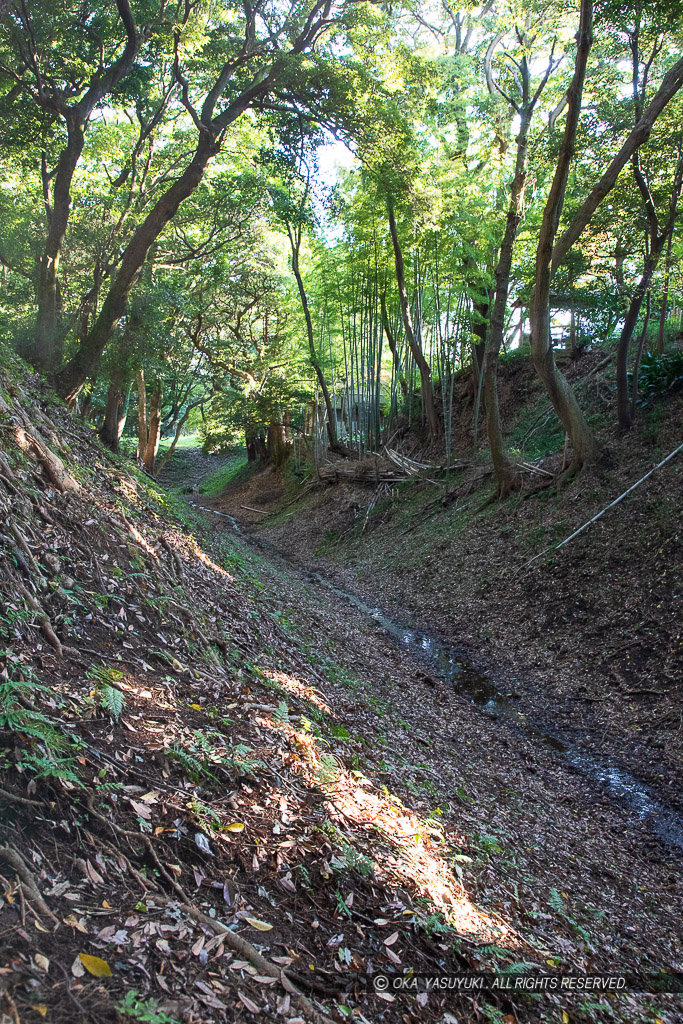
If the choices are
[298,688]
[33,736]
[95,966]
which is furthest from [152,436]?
[95,966]

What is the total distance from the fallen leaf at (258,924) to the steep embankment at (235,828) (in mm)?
12

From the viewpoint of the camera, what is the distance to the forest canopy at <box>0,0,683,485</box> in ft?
31.2

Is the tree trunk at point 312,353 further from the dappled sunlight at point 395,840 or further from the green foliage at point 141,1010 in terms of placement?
the green foliage at point 141,1010

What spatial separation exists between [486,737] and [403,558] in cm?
664

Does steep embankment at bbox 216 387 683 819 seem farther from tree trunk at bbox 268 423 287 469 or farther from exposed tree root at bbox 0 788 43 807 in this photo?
tree trunk at bbox 268 423 287 469

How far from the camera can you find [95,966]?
2.18 m

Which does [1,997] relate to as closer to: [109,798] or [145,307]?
[109,798]

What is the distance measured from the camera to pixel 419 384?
19688 millimetres

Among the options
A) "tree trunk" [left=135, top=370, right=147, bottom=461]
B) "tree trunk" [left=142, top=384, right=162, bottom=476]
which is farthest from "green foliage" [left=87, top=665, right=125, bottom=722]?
"tree trunk" [left=142, top=384, right=162, bottom=476]

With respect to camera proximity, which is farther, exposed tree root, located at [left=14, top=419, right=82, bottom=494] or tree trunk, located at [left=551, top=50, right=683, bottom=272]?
tree trunk, located at [left=551, top=50, right=683, bottom=272]

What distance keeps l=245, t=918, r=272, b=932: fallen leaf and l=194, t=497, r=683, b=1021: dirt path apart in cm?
148

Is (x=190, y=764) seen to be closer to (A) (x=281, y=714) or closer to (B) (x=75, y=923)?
(B) (x=75, y=923)

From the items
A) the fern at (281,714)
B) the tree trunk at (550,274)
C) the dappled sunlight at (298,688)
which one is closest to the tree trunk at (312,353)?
the tree trunk at (550,274)

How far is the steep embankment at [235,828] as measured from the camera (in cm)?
240
